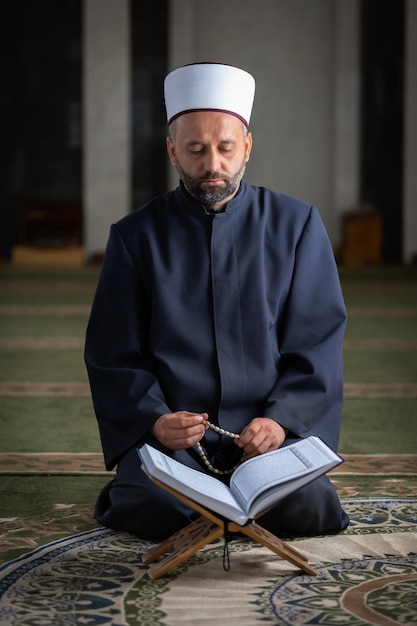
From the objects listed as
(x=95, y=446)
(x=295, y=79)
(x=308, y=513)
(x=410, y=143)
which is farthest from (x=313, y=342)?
(x=295, y=79)

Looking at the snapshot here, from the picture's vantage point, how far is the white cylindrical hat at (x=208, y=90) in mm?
2555

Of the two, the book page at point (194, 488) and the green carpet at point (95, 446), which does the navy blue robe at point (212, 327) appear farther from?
the book page at point (194, 488)

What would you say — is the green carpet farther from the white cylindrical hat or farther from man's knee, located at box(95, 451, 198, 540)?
the white cylindrical hat

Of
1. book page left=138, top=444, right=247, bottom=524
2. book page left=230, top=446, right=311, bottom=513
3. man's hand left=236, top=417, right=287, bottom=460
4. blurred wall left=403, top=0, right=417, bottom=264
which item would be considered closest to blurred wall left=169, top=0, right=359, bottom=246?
blurred wall left=403, top=0, right=417, bottom=264

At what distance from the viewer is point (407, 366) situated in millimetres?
5340

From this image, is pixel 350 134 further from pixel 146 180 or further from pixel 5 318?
pixel 5 318

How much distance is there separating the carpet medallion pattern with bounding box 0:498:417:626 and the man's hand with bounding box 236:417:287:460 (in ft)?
0.75

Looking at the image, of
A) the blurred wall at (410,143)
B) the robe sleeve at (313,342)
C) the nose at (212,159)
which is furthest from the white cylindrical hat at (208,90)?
the blurred wall at (410,143)

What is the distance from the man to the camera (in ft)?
8.35

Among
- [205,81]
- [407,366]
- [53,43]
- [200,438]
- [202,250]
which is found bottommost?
[407,366]

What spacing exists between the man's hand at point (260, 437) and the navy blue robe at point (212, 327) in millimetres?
72

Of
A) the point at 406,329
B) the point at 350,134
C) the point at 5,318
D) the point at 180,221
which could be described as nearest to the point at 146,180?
the point at 350,134

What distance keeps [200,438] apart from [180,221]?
0.57 metres

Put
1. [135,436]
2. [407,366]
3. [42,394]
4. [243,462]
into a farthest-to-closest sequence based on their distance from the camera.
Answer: [407,366], [42,394], [135,436], [243,462]
